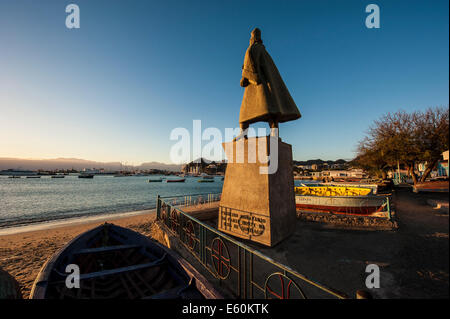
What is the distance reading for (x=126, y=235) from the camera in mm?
5996

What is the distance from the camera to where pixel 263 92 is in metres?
5.95

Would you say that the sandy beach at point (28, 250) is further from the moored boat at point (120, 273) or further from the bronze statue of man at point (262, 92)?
the bronze statue of man at point (262, 92)

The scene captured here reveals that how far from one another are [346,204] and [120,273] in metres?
11.1

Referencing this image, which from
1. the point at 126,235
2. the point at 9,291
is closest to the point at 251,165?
the point at 126,235

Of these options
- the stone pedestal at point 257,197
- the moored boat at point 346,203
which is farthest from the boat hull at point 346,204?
the stone pedestal at point 257,197

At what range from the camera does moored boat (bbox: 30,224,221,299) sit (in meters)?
3.42

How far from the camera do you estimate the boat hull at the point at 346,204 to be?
31.7ft

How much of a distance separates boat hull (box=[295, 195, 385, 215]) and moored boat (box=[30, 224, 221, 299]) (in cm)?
956

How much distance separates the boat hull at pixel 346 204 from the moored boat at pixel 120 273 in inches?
376

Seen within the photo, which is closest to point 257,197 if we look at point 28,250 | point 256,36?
point 256,36

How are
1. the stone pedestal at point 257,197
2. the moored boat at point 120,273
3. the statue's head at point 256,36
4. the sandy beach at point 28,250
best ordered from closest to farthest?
the moored boat at point 120,273, the stone pedestal at point 257,197, the statue's head at point 256,36, the sandy beach at point 28,250

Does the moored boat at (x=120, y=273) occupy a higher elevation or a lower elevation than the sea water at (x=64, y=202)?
higher
